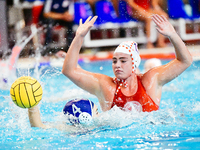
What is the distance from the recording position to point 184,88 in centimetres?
560

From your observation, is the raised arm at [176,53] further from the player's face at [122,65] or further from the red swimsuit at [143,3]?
the red swimsuit at [143,3]

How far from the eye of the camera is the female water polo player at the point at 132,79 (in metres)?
2.96

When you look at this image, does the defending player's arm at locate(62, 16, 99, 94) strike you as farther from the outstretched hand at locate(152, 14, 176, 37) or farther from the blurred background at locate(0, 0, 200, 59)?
the blurred background at locate(0, 0, 200, 59)

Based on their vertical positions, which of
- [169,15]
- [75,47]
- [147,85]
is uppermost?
[169,15]

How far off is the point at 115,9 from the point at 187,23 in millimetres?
2679

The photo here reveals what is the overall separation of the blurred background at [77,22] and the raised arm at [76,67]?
632 cm

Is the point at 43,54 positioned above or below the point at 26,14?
below

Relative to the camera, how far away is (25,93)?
8.83 feet

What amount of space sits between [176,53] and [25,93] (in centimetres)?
145

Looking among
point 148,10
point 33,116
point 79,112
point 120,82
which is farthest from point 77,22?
point 33,116

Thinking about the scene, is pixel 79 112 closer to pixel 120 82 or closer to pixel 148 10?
pixel 120 82

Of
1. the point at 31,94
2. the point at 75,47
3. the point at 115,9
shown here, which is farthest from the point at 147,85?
the point at 115,9

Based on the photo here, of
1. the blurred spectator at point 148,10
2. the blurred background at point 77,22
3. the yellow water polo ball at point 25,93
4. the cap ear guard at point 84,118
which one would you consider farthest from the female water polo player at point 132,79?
the blurred spectator at point 148,10

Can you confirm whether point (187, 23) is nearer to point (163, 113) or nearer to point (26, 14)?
point (26, 14)
